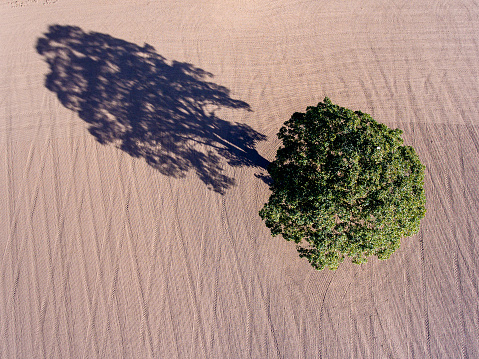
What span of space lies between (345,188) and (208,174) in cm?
581

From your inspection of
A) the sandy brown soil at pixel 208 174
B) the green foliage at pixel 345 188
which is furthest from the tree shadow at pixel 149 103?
the green foliage at pixel 345 188

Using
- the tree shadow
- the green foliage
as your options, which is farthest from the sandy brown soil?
the green foliage

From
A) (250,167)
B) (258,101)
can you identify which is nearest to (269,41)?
(258,101)

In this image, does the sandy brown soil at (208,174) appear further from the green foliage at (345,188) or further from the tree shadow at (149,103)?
the green foliage at (345,188)

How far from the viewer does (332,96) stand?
13.0 m

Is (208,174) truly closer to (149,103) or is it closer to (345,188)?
(149,103)

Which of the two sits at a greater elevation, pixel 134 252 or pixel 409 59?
pixel 409 59

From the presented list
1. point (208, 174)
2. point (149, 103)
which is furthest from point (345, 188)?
point (149, 103)

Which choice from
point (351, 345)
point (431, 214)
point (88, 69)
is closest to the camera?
point (351, 345)

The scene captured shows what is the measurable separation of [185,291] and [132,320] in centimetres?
235

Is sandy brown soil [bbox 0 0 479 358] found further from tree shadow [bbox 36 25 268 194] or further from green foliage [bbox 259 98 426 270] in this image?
green foliage [bbox 259 98 426 270]

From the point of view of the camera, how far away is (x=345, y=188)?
28.3ft

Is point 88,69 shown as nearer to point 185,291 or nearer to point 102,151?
point 102,151

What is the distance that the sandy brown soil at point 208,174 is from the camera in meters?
11.3
